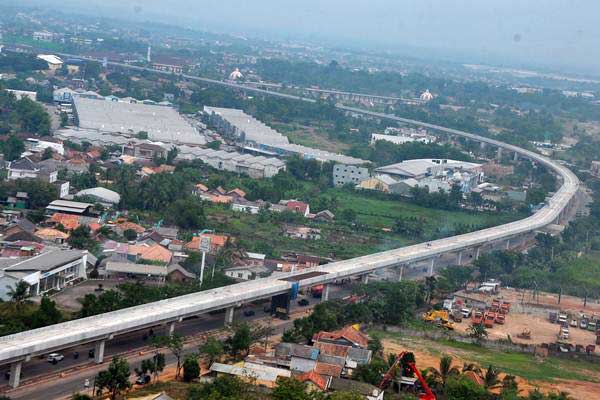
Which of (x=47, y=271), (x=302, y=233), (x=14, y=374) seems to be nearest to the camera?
(x=14, y=374)

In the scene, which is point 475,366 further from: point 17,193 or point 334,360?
point 17,193

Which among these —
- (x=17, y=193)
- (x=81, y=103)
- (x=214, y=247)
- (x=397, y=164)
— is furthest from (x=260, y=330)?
(x=81, y=103)

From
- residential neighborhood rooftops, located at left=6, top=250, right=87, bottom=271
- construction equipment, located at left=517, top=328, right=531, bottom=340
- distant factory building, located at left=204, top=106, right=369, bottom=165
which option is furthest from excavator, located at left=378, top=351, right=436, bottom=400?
distant factory building, located at left=204, top=106, right=369, bottom=165

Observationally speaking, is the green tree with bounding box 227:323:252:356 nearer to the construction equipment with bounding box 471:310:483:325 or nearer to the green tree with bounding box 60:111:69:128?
the construction equipment with bounding box 471:310:483:325

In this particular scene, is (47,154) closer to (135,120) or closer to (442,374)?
(135,120)

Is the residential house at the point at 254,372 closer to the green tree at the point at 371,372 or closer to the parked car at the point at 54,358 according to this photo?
the green tree at the point at 371,372

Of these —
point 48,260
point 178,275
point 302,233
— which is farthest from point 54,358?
point 302,233
